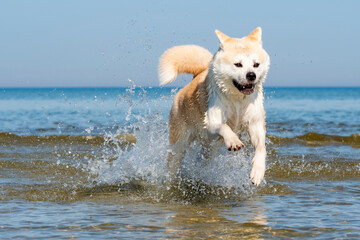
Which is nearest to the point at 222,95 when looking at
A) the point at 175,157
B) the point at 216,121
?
the point at 216,121

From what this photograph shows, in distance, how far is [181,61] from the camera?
235 inches

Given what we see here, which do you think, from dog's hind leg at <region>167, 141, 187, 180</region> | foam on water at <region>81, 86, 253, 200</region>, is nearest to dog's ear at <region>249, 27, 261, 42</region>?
foam on water at <region>81, 86, 253, 200</region>

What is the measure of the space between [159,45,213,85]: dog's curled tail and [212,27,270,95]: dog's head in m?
0.86

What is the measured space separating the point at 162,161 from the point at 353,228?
2967mm

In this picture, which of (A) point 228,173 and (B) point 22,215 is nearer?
(B) point 22,215

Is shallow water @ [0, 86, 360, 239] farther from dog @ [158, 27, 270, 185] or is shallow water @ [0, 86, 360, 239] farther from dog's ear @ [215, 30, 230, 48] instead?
dog's ear @ [215, 30, 230, 48]

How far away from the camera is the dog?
4789 millimetres

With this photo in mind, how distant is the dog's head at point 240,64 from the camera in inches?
187

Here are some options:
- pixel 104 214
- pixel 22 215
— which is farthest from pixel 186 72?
pixel 22 215

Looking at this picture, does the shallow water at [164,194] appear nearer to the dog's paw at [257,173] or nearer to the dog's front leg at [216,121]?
the dog's paw at [257,173]

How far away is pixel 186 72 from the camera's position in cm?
614

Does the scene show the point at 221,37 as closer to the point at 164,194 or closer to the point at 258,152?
the point at 258,152

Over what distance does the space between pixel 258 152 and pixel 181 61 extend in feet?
5.51

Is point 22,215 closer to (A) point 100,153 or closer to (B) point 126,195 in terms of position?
(B) point 126,195
